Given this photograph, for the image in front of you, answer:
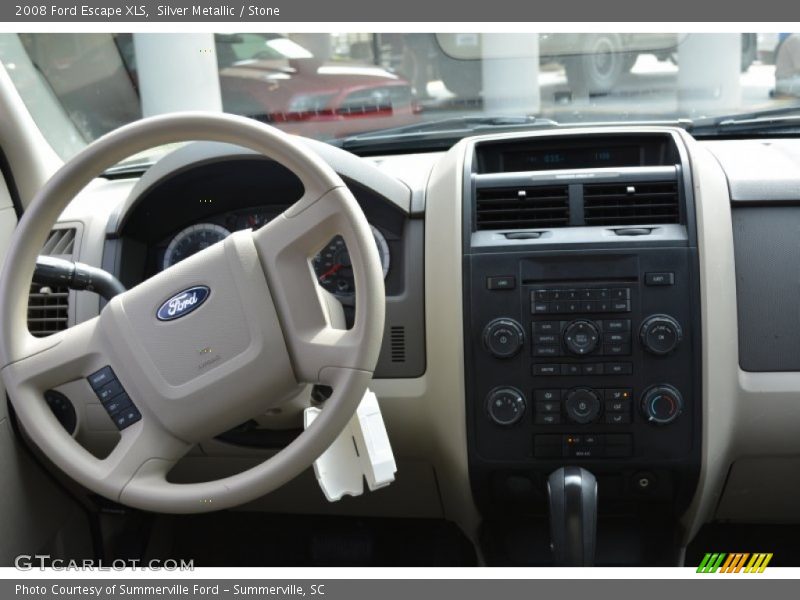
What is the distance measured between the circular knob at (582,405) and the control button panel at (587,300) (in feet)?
0.60

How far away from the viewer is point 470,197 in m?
2.18

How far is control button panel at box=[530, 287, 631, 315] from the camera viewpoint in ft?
6.82

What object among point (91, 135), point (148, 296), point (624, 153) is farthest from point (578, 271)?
point (91, 135)

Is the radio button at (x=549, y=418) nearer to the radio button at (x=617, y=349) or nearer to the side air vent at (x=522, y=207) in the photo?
the radio button at (x=617, y=349)

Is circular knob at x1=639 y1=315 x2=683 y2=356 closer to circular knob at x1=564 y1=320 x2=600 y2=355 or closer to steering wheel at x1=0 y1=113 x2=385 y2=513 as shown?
circular knob at x1=564 y1=320 x2=600 y2=355

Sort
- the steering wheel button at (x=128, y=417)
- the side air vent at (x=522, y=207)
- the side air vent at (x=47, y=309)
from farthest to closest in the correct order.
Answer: the side air vent at (x=47, y=309) → the side air vent at (x=522, y=207) → the steering wheel button at (x=128, y=417)

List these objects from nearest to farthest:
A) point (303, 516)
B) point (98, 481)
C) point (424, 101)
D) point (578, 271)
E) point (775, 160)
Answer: point (98, 481), point (578, 271), point (775, 160), point (424, 101), point (303, 516)

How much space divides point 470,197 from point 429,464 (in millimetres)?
702

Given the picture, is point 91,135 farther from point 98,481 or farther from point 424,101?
point 98,481

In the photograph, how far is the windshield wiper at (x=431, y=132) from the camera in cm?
255

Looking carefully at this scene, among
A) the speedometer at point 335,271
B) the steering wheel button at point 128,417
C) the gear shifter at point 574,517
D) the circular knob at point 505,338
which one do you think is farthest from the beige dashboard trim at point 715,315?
the steering wheel button at point 128,417

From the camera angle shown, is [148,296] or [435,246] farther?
[435,246]

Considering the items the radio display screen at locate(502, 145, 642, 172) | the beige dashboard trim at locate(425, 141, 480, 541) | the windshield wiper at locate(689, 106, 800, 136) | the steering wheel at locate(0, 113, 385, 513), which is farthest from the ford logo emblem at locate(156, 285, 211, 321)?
the windshield wiper at locate(689, 106, 800, 136)

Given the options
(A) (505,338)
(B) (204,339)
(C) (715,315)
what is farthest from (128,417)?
(C) (715,315)
